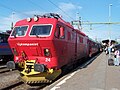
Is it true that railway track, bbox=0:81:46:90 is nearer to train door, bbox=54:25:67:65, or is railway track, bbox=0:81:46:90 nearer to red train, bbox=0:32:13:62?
train door, bbox=54:25:67:65

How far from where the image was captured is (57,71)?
1117 cm

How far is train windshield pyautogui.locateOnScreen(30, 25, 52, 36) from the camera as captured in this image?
35.5 feet

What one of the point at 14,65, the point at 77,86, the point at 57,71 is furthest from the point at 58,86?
the point at 14,65

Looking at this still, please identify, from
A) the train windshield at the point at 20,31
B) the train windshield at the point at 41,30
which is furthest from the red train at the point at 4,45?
the train windshield at the point at 41,30

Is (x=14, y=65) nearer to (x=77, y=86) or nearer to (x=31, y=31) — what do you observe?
(x=31, y=31)

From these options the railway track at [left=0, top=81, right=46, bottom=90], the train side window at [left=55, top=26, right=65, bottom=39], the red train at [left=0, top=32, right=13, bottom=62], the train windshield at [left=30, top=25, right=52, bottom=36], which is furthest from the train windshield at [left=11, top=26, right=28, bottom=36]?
the red train at [left=0, top=32, right=13, bottom=62]

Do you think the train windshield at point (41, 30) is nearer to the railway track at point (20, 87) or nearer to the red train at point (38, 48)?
the red train at point (38, 48)

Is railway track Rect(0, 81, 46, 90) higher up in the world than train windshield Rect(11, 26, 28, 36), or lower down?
lower down

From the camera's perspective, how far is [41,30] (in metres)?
11.0

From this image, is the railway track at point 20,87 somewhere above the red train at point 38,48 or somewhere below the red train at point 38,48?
below

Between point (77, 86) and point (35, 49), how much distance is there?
9.02 feet

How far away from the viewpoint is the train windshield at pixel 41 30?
1083cm

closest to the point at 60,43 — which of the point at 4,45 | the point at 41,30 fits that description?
the point at 41,30

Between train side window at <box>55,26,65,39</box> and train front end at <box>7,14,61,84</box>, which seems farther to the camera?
train side window at <box>55,26,65,39</box>
